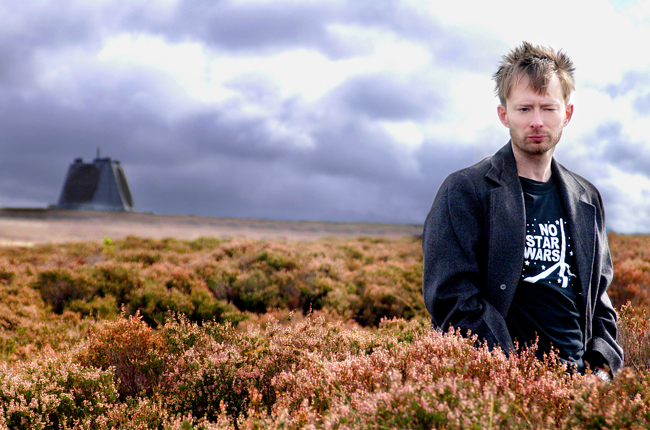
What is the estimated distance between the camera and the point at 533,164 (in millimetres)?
3291

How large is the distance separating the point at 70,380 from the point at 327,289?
5.04m

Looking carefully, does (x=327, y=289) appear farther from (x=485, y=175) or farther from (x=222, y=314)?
(x=485, y=175)

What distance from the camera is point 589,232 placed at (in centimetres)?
337

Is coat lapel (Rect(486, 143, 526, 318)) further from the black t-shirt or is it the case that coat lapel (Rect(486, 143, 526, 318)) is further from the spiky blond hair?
the spiky blond hair

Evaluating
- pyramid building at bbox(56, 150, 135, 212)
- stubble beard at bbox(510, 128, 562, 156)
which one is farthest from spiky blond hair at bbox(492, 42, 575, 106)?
pyramid building at bbox(56, 150, 135, 212)

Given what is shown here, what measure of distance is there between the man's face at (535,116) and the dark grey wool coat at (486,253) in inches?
8.0

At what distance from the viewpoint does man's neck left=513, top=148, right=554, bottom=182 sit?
326 centimetres

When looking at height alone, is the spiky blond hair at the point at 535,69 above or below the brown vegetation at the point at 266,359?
above

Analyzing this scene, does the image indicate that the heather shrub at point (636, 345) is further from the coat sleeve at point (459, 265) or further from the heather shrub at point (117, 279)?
the heather shrub at point (117, 279)

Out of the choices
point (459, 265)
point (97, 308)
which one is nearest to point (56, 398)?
point (459, 265)

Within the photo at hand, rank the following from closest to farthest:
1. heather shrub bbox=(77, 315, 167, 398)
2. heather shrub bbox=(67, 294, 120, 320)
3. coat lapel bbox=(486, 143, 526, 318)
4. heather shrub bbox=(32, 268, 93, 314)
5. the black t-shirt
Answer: coat lapel bbox=(486, 143, 526, 318)
the black t-shirt
heather shrub bbox=(77, 315, 167, 398)
heather shrub bbox=(67, 294, 120, 320)
heather shrub bbox=(32, 268, 93, 314)

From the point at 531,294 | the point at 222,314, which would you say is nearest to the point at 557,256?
the point at 531,294

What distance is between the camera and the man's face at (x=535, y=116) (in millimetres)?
3062

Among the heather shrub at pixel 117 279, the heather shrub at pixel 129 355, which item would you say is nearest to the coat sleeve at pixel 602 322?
the heather shrub at pixel 129 355
